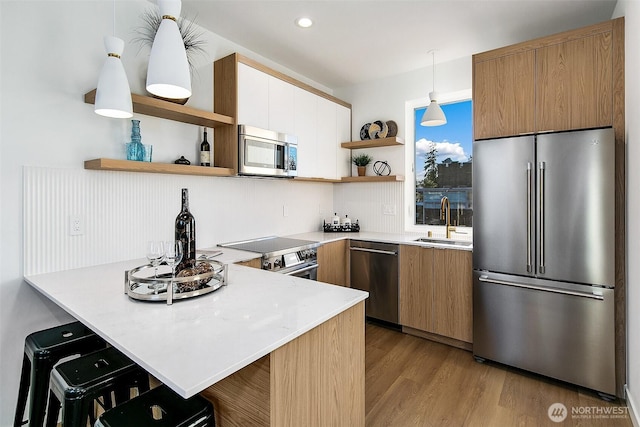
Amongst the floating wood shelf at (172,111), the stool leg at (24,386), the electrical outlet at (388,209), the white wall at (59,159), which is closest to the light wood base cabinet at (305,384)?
the stool leg at (24,386)

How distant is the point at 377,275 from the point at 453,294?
71 centimetres

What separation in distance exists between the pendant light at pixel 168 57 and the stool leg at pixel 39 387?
1.26 m

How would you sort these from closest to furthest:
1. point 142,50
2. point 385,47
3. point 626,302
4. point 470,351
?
1. point 626,302
2. point 142,50
3. point 470,351
4. point 385,47

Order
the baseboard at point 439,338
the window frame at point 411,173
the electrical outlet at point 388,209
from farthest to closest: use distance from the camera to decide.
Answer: the electrical outlet at point 388,209 → the window frame at point 411,173 → the baseboard at point 439,338

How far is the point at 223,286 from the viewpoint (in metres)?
1.55

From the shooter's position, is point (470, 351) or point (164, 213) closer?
point (164, 213)

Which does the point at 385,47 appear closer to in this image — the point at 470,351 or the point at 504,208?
the point at 504,208

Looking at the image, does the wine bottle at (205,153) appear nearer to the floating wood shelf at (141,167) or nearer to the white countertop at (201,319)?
the floating wood shelf at (141,167)

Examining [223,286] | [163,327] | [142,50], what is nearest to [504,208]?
[223,286]

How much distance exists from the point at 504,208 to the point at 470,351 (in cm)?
124

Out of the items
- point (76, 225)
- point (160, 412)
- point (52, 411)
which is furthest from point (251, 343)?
point (76, 225)

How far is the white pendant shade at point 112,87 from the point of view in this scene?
1674mm

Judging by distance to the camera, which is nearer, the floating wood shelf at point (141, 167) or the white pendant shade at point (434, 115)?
the floating wood shelf at point (141, 167)

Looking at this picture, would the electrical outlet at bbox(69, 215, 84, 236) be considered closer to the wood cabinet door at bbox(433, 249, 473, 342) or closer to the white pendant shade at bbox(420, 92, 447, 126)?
the wood cabinet door at bbox(433, 249, 473, 342)
